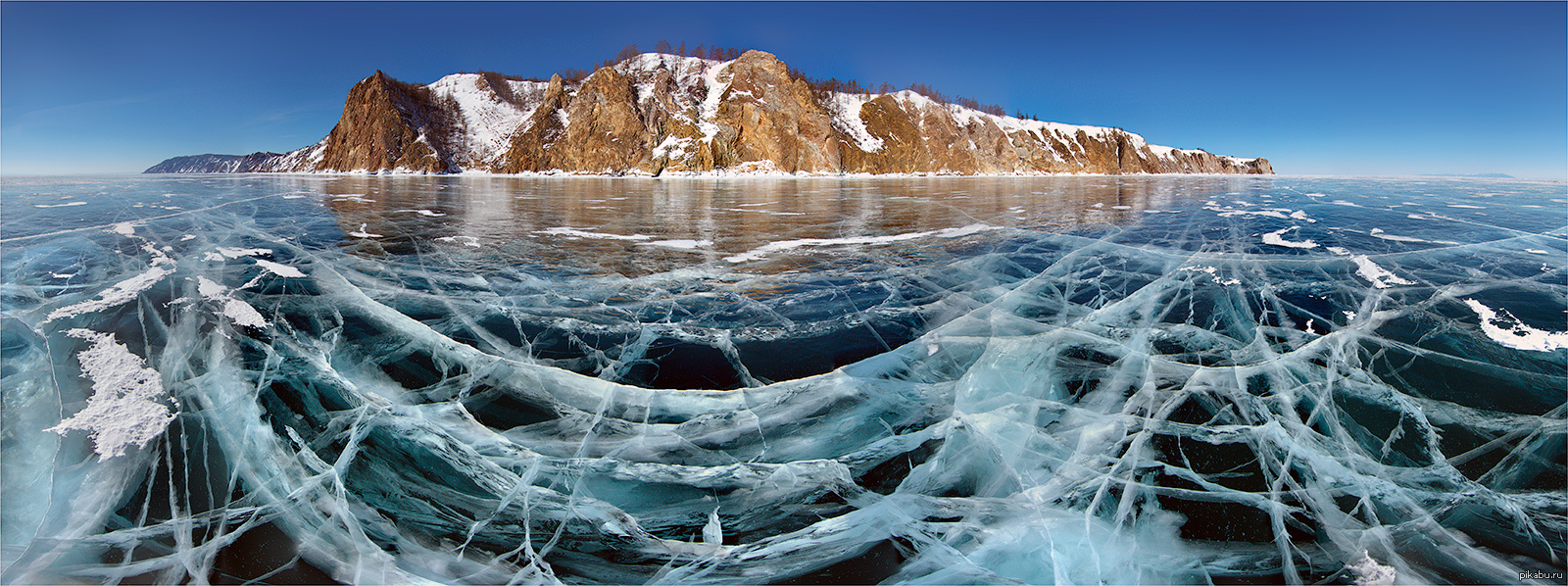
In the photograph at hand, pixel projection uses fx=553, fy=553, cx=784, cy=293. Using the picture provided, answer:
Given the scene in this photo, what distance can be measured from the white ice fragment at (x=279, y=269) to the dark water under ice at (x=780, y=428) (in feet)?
1.26

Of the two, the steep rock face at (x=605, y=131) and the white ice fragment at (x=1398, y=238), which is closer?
the white ice fragment at (x=1398, y=238)

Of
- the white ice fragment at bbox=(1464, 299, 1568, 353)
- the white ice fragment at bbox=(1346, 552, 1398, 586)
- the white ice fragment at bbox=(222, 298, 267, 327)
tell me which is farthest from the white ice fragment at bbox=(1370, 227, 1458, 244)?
the white ice fragment at bbox=(222, 298, 267, 327)

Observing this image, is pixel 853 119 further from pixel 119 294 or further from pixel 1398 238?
pixel 119 294

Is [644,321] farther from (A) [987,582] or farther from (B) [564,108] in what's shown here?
(B) [564,108]

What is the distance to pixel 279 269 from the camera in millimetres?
6941

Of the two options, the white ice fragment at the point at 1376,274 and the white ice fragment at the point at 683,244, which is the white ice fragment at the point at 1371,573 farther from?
the white ice fragment at the point at 683,244

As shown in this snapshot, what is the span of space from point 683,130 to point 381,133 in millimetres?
57700

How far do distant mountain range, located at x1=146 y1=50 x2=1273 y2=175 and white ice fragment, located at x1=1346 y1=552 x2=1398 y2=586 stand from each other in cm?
7484

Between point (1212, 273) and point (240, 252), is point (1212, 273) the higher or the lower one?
the lower one

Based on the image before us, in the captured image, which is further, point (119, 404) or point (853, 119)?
point (853, 119)

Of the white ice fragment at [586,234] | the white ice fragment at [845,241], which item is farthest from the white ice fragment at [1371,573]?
the white ice fragment at [586,234]

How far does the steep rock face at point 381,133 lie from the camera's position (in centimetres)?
9400

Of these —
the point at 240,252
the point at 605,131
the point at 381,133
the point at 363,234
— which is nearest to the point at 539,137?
the point at 605,131

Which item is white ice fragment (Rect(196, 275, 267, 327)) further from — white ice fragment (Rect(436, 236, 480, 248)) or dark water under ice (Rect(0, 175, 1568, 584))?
white ice fragment (Rect(436, 236, 480, 248))
